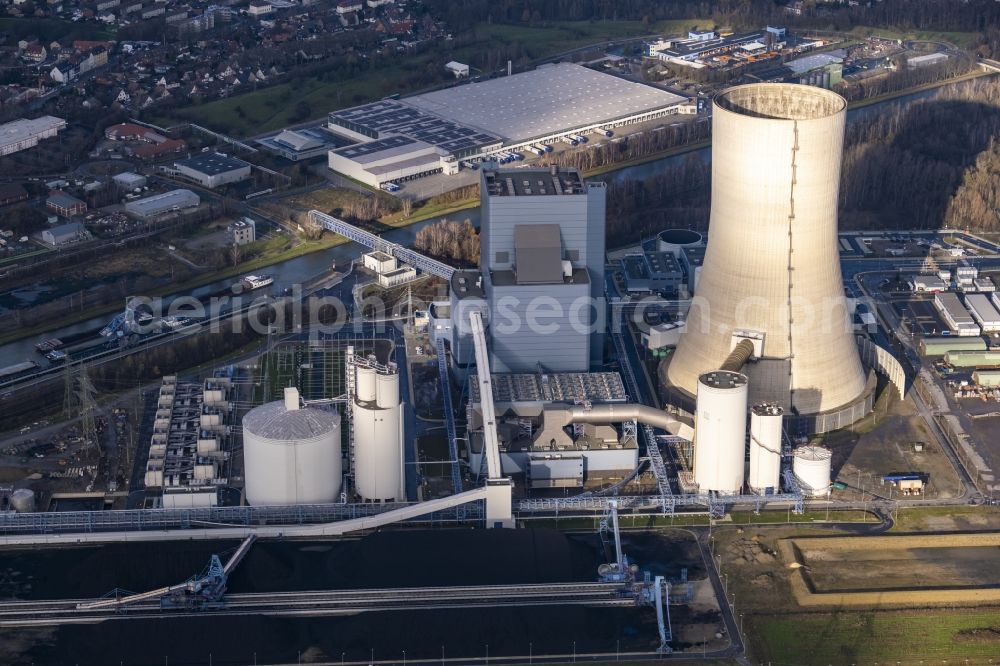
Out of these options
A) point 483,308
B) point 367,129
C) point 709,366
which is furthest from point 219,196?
point 709,366

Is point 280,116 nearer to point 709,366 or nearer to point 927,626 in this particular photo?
point 709,366

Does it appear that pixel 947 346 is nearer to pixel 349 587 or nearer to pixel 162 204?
pixel 349 587

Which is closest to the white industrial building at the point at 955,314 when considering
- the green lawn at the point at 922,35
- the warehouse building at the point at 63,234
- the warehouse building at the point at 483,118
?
the warehouse building at the point at 483,118

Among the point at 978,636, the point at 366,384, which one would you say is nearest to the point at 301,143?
the point at 366,384

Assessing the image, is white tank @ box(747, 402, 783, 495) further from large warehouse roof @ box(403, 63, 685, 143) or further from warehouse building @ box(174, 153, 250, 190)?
warehouse building @ box(174, 153, 250, 190)

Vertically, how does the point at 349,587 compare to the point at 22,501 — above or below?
below

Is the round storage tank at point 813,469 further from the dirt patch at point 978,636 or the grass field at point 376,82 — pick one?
the grass field at point 376,82
